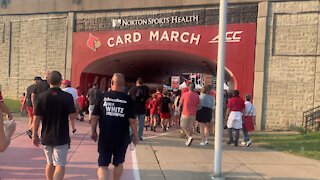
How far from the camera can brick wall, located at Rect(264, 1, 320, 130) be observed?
14.8 meters

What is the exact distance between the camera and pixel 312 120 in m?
14.5

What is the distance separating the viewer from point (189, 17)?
55.2 feet

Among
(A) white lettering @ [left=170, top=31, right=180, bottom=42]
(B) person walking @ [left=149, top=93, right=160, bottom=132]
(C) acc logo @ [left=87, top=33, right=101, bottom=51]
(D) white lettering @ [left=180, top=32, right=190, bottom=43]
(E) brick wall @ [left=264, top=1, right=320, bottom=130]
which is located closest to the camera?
(B) person walking @ [left=149, top=93, right=160, bottom=132]

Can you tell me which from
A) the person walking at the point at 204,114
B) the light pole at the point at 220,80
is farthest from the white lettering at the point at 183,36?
the light pole at the point at 220,80

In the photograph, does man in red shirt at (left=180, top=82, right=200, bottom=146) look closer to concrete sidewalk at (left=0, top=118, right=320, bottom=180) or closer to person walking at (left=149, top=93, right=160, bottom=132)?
concrete sidewalk at (left=0, top=118, right=320, bottom=180)

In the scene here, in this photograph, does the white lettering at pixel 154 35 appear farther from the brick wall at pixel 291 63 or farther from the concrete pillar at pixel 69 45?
the brick wall at pixel 291 63

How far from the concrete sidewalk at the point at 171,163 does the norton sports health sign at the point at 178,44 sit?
694 cm

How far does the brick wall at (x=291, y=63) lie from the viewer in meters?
14.8

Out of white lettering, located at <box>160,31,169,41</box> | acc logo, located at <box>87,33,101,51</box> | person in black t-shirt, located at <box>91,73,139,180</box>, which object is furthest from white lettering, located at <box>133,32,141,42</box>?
person in black t-shirt, located at <box>91,73,139,180</box>

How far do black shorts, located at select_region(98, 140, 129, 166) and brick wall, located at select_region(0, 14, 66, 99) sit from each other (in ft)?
48.9

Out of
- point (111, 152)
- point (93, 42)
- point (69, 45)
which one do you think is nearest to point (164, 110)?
point (93, 42)

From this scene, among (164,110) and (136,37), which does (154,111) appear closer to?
(164,110)

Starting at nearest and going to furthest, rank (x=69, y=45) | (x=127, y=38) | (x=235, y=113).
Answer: (x=235, y=113), (x=127, y=38), (x=69, y=45)

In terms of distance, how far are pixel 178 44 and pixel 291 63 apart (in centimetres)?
528
